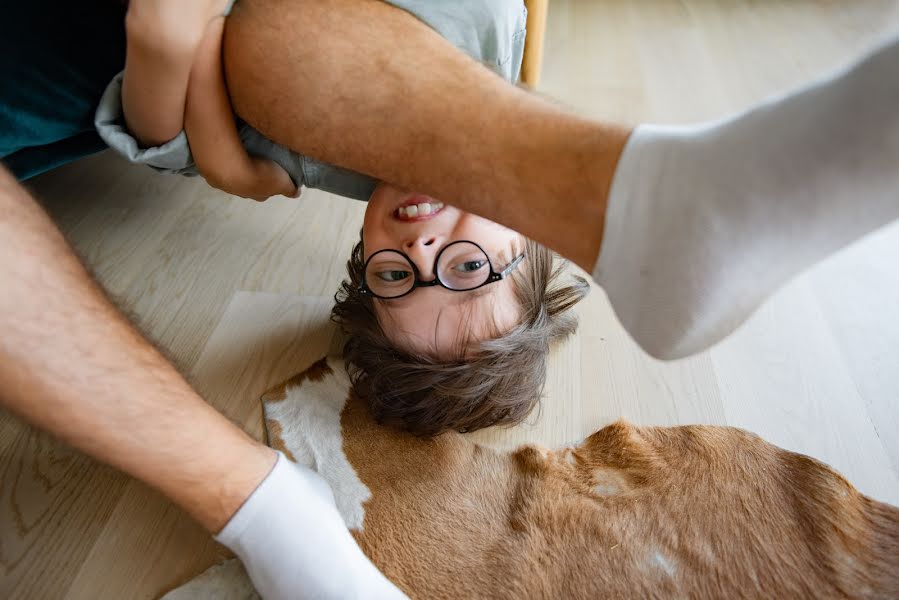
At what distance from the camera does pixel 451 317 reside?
83 centimetres

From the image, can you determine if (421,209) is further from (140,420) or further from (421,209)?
(140,420)

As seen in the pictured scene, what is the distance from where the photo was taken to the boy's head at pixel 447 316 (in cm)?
82

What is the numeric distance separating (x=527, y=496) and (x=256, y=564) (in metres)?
0.36

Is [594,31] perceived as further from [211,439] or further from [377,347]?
[211,439]

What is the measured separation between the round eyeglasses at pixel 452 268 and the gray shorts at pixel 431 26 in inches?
8.6

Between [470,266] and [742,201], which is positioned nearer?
[742,201]

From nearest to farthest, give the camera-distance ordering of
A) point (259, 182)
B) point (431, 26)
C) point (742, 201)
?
1. point (742, 201)
2. point (431, 26)
3. point (259, 182)

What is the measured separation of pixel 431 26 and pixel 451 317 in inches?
14.7

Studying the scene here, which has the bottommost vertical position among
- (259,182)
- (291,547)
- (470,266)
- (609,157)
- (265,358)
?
(265,358)

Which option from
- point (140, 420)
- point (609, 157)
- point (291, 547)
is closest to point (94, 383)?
point (140, 420)

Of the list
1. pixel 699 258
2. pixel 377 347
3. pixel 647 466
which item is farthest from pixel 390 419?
pixel 699 258

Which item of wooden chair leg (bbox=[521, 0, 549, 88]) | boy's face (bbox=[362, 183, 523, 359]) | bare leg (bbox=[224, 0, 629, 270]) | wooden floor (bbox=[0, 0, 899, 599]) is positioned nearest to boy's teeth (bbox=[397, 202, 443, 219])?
boy's face (bbox=[362, 183, 523, 359])

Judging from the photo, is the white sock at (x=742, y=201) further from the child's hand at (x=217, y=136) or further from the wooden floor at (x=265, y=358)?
the child's hand at (x=217, y=136)

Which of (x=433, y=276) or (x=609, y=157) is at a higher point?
(x=609, y=157)
